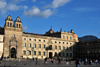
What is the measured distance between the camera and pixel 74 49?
3784 inches

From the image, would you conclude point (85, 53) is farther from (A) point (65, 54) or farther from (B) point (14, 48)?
(B) point (14, 48)

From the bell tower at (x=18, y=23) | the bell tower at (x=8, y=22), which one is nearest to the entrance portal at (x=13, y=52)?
the bell tower at (x=18, y=23)

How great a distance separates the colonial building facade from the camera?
71.6 m

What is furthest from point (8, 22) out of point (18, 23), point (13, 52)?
point (13, 52)

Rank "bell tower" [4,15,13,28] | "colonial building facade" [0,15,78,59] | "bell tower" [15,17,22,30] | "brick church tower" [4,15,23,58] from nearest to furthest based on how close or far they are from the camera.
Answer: "brick church tower" [4,15,23,58]
"bell tower" [4,15,13,28]
"colonial building facade" [0,15,78,59]
"bell tower" [15,17,22,30]

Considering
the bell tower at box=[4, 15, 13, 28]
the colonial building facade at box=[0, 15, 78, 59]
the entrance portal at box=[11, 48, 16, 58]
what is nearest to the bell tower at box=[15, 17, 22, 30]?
the colonial building facade at box=[0, 15, 78, 59]

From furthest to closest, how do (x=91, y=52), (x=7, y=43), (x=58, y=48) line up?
→ (x=91, y=52) < (x=58, y=48) < (x=7, y=43)

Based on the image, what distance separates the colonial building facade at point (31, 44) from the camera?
2820 inches

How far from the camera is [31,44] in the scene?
78938 mm

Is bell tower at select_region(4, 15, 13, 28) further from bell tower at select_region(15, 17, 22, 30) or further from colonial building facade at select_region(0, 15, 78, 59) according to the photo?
bell tower at select_region(15, 17, 22, 30)

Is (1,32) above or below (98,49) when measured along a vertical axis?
above

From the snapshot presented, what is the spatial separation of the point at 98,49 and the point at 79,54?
34.0 ft

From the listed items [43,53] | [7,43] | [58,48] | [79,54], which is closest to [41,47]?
[43,53]

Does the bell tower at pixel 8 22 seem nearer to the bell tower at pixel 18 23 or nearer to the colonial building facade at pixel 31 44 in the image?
the colonial building facade at pixel 31 44
